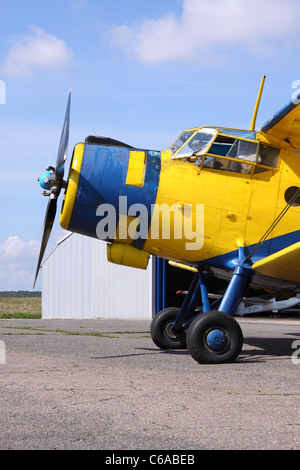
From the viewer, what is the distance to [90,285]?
3238cm

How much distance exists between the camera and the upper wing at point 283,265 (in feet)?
27.8

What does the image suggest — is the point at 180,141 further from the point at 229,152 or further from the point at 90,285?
the point at 90,285

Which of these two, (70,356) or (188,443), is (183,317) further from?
(188,443)

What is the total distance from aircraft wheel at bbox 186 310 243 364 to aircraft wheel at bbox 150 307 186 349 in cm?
248

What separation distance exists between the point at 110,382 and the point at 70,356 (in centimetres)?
301

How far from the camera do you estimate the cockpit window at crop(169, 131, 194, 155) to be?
9.55 m

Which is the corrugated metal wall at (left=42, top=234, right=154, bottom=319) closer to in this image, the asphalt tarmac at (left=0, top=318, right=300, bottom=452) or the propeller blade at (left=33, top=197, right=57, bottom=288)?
the propeller blade at (left=33, top=197, right=57, bottom=288)

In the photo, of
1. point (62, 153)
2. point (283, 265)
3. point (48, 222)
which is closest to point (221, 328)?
point (283, 265)

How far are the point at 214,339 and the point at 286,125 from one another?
3369 mm

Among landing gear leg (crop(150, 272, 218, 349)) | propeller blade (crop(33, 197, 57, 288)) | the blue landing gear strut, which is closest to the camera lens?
the blue landing gear strut

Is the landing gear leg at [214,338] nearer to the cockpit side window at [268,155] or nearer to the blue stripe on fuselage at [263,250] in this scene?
the blue stripe on fuselage at [263,250]

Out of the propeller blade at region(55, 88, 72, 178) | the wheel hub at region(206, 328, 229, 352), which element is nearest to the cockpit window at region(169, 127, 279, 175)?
the propeller blade at region(55, 88, 72, 178)
